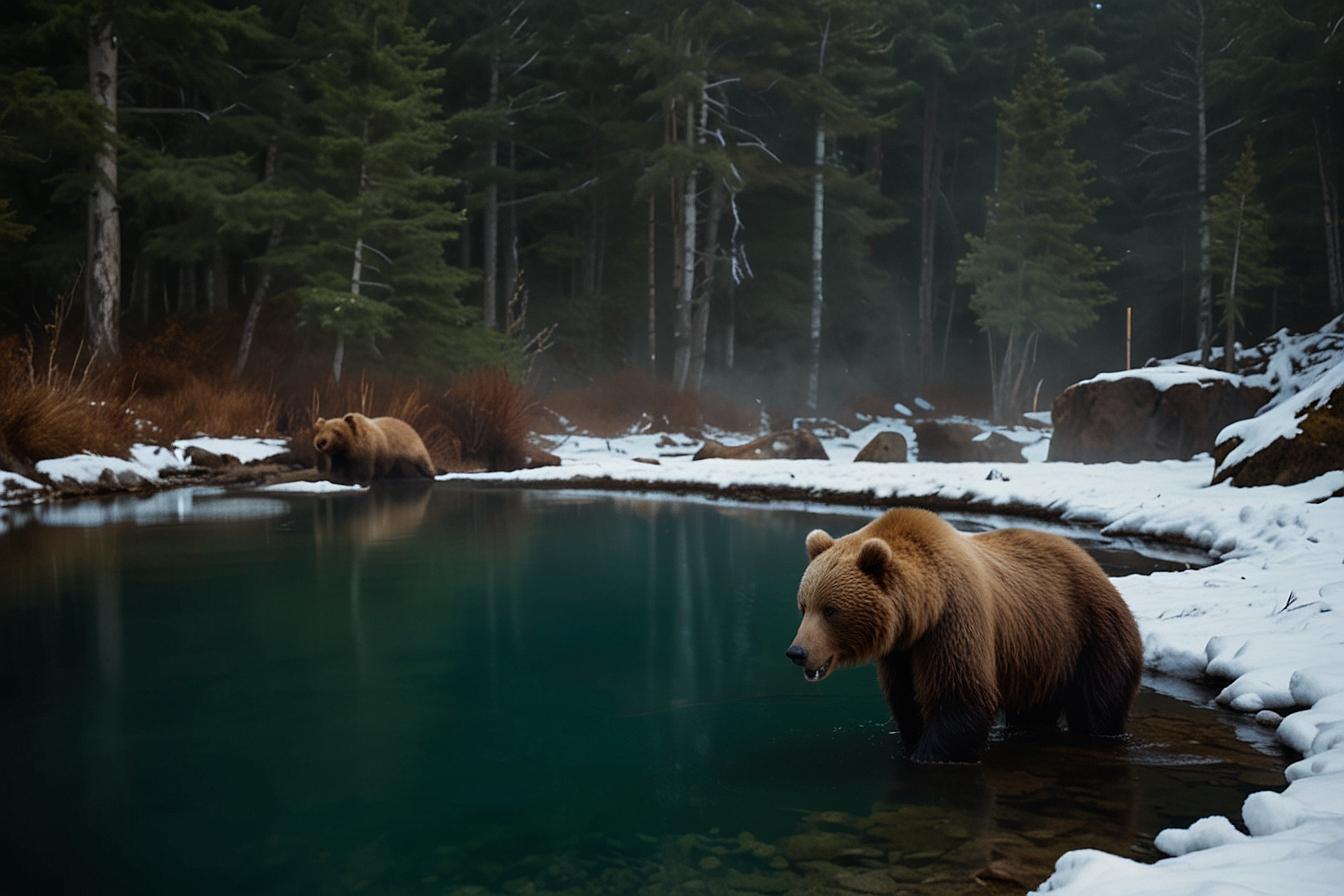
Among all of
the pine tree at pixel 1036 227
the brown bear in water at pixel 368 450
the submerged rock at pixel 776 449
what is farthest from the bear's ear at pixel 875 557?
the pine tree at pixel 1036 227

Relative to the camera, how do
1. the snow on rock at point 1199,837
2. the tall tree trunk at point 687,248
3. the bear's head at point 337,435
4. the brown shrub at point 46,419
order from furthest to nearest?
the tall tree trunk at point 687,248, the bear's head at point 337,435, the brown shrub at point 46,419, the snow on rock at point 1199,837

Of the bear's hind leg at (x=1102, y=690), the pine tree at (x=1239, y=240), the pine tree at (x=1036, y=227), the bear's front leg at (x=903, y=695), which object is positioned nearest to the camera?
the bear's front leg at (x=903, y=695)

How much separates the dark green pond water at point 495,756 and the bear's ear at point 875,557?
81cm

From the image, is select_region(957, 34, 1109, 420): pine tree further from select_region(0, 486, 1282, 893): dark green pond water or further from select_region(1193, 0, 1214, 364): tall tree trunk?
select_region(0, 486, 1282, 893): dark green pond water

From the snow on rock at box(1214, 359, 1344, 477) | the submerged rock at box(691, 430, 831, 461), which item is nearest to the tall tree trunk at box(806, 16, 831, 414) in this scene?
the submerged rock at box(691, 430, 831, 461)

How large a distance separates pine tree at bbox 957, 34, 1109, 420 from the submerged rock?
12531 millimetres

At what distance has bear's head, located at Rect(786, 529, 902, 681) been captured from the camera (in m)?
3.76

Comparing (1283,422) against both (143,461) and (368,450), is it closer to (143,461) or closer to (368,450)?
(368,450)

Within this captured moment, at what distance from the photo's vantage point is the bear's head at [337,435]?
1647 cm

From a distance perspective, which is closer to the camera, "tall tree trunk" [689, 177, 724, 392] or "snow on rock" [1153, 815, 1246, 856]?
"snow on rock" [1153, 815, 1246, 856]

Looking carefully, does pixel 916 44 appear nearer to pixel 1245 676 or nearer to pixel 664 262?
pixel 664 262

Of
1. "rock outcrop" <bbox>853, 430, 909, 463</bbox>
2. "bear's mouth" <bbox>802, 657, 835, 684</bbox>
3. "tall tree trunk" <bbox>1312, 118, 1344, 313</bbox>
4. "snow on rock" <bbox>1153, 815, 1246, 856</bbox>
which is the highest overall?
"tall tree trunk" <bbox>1312, 118, 1344, 313</bbox>

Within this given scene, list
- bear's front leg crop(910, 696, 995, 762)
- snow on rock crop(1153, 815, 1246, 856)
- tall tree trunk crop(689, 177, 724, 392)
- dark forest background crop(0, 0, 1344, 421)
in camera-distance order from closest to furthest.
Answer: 1. snow on rock crop(1153, 815, 1246, 856)
2. bear's front leg crop(910, 696, 995, 762)
3. dark forest background crop(0, 0, 1344, 421)
4. tall tree trunk crop(689, 177, 724, 392)

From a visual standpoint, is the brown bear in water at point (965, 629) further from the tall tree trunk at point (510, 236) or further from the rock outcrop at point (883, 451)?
the tall tree trunk at point (510, 236)
